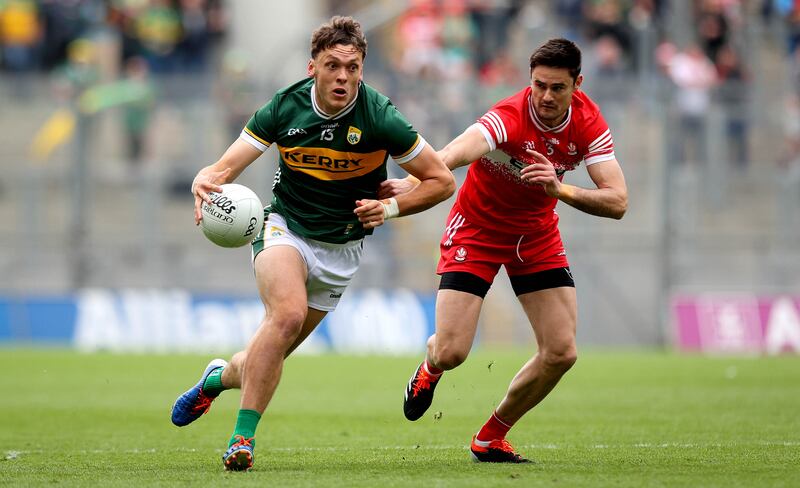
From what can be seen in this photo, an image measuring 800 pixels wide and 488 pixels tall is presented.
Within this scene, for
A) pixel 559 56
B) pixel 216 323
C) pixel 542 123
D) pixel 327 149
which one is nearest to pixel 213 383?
pixel 327 149

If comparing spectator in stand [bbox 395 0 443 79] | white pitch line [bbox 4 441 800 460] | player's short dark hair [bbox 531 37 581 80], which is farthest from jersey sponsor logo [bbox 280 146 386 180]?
spectator in stand [bbox 395 0 443 79]

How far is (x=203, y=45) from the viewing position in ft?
76.4

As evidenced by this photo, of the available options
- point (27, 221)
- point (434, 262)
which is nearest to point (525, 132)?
point (434, 262)

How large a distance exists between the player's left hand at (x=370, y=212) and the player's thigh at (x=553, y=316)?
4.26 feet

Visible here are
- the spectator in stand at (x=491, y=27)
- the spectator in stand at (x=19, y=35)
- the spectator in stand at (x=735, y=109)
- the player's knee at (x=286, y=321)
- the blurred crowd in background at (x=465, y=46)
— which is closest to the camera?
the player's knee at (x=286, y=321)

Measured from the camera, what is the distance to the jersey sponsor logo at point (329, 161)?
26.2 ft

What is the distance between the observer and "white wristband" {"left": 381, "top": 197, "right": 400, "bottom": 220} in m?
7.74

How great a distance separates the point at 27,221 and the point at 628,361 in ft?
30.9

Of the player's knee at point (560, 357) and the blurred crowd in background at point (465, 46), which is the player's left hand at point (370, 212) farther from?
the blurred crowd in background at point (465, 46)

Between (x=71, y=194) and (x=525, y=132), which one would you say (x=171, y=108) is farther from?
(x=525, y=132)

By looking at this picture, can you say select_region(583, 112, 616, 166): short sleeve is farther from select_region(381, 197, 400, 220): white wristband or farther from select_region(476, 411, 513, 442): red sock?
select_region(476, 411, 513, 442): red sock

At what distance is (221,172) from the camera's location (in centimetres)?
779

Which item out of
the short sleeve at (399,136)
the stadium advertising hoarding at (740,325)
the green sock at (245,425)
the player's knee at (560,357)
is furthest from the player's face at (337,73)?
the stadium advertising hoarding at (740,325)

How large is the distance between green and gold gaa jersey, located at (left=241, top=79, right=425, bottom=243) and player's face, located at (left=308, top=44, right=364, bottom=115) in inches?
5.1
